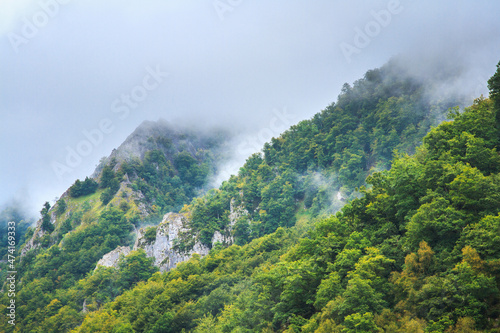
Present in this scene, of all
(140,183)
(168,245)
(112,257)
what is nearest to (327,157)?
(168,245)

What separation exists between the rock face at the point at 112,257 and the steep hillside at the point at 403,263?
50.2 m

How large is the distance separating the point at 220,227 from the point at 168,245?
14.0 meters

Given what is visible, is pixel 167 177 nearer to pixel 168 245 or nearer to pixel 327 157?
pixel 168 245

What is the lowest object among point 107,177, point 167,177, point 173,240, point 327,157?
point 327,157

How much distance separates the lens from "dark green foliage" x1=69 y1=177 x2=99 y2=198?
138750mm

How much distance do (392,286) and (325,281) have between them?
5947 millimetres

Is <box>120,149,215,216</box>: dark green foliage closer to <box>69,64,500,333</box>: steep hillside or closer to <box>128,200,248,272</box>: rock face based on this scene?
<box>128,200,248,272</box>: rock face

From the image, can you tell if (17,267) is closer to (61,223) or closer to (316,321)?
(61,223)

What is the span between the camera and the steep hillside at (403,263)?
2483 cm

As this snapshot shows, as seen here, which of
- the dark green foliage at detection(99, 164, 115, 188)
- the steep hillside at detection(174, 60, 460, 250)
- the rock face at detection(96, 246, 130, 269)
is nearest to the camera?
the steep hillside at detection(174, 60, 460, 250)

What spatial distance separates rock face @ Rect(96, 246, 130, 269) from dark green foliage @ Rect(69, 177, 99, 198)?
44.1 meters

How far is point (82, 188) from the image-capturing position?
13912 centimetres

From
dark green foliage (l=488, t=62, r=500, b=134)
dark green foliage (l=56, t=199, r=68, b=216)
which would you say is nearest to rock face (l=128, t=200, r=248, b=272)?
dark green foliage (l=56, t=199, r=68, b=216)

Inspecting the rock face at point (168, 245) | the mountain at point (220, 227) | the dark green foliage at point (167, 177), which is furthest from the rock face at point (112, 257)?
the dark green foliage at point (167, 177)
